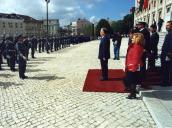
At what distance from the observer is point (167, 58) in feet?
29.6

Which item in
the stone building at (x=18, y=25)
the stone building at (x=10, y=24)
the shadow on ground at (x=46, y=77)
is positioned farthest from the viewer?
the stone building at (x=18, y=25)

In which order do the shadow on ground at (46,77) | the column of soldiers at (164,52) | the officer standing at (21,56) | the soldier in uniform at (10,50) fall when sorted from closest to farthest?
the column of soldiers at (164,52), the officer standing at (21,56), the shadow on ground at (46,77), the soldier in uniform at (10,50)

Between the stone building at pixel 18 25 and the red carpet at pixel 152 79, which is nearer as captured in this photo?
the red carpet at pixel 152 79

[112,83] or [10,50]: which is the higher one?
[10,50]

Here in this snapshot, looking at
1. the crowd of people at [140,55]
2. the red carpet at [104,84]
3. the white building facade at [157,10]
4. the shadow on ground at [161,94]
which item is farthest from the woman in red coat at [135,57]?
the white building facade at [157,10]

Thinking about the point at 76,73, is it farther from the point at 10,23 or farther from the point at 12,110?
the point at 10,23

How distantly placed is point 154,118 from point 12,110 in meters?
3.39

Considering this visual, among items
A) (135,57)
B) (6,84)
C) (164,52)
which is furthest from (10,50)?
(135,57)

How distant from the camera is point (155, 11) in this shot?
41.6 meters

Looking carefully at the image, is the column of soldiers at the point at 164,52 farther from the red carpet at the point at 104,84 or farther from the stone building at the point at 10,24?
the stone building at the point at 10,24

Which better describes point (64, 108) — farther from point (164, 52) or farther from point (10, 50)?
point (10, 50)

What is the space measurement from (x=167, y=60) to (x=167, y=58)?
0.26ft

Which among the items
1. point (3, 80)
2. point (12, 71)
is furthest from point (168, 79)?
point (12, 71)

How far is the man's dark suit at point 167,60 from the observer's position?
8.92m
